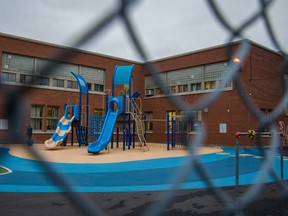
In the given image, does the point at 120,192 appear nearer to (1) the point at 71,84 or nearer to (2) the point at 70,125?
(2) the point at 70,125

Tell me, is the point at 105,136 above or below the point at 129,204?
above

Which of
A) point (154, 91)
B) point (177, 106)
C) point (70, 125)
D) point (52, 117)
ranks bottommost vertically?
point (70, 125)

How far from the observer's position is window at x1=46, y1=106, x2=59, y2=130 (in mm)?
14570

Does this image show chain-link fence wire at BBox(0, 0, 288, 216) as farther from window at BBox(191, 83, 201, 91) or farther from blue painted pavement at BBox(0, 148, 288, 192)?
window at BBox(191, 83, 201, 91)

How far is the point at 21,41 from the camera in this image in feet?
43.6

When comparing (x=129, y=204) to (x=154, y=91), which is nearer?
(x=129, y=204)

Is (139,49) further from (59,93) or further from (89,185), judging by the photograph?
(59,93)

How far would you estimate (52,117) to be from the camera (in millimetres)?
14672

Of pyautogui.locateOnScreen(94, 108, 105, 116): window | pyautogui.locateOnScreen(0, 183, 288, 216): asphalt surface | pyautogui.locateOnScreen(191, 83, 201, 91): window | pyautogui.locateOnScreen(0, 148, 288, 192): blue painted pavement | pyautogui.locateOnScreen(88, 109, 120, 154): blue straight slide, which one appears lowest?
pyautogui.locateOnScreen(0, 148, 288, 192): blue painted pavement

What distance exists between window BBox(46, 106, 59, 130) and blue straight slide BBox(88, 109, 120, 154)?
5303mm

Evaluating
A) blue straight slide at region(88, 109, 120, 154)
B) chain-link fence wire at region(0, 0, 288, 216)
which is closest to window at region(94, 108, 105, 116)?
blue straight slide at region(88, 109, 120, 154)

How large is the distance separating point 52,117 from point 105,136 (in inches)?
244

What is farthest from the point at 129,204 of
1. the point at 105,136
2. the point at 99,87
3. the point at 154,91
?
the point at 99,87

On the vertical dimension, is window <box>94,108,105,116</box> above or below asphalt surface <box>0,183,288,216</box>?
above
